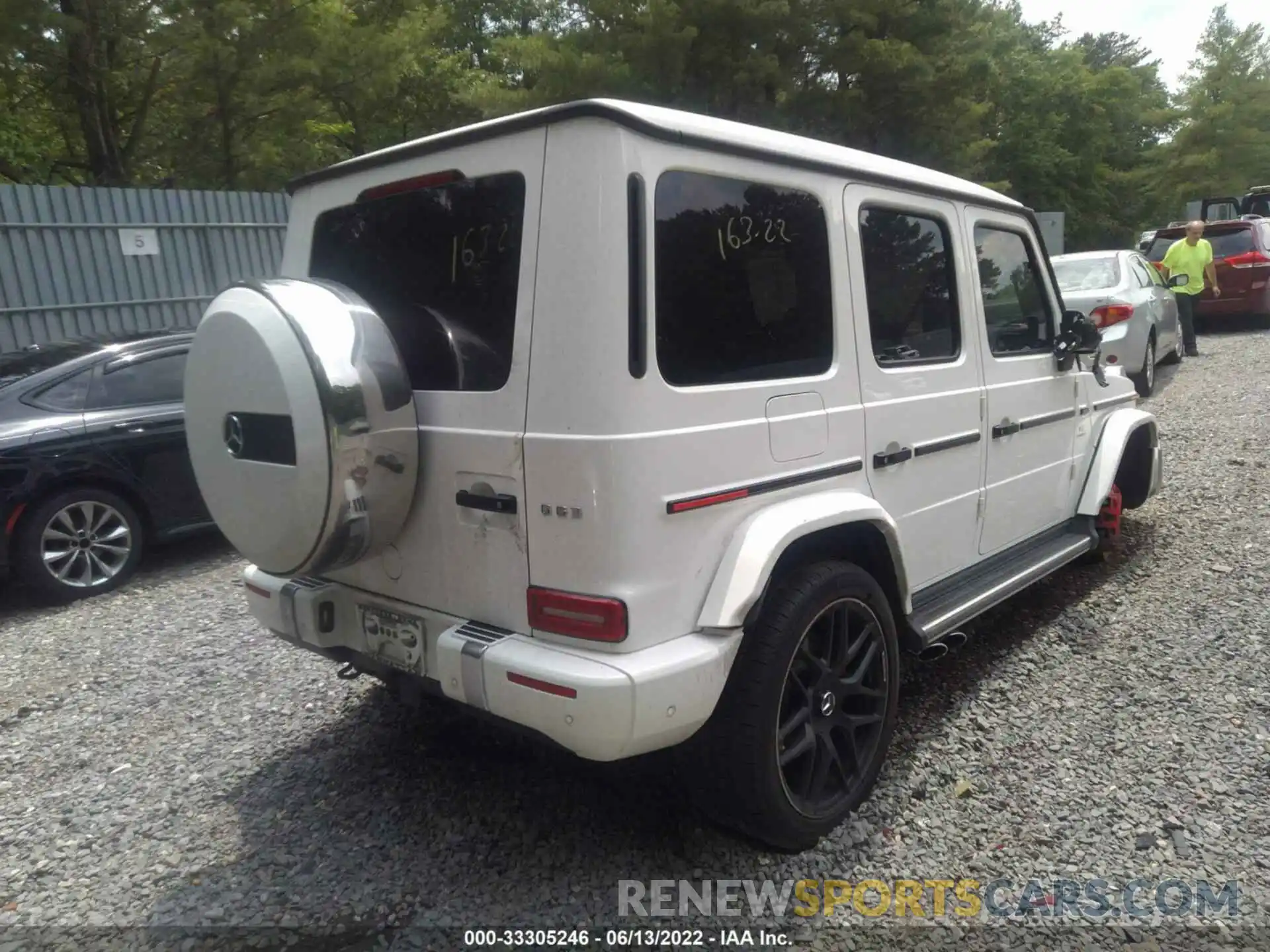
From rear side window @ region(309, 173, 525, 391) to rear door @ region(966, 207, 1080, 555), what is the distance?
2121mm

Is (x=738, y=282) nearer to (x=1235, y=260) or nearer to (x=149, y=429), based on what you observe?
(x=149, y=429)

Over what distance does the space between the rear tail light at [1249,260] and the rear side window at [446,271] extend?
14.1 meters

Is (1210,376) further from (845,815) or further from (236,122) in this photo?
(236,122)

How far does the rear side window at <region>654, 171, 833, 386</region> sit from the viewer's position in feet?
7.70

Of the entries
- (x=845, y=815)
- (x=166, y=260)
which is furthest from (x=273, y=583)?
(x=166, y=260)

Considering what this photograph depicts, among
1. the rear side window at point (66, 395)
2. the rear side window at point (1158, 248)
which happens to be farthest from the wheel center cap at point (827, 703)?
the rear side window at point (1158, 248)

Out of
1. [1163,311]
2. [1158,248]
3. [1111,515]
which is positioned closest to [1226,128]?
[1158,248]

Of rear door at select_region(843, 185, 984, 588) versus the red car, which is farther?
the red car

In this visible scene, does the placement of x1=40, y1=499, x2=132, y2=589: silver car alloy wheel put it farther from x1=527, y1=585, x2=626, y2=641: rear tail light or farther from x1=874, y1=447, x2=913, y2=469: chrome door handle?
x1=874, y1=447, x2=913, y2=469: chrome door handle

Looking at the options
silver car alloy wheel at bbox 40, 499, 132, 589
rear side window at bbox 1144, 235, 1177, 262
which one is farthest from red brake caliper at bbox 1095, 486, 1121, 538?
rear side window at bbox 1144, 235, 1177, 262

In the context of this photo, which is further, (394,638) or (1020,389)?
(1020,389)

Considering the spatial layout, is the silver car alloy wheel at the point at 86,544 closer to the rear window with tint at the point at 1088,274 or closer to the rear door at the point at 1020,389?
the rear door at the point at 1020,389

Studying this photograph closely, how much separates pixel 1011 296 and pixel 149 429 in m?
4.95

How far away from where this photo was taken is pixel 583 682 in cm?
214
